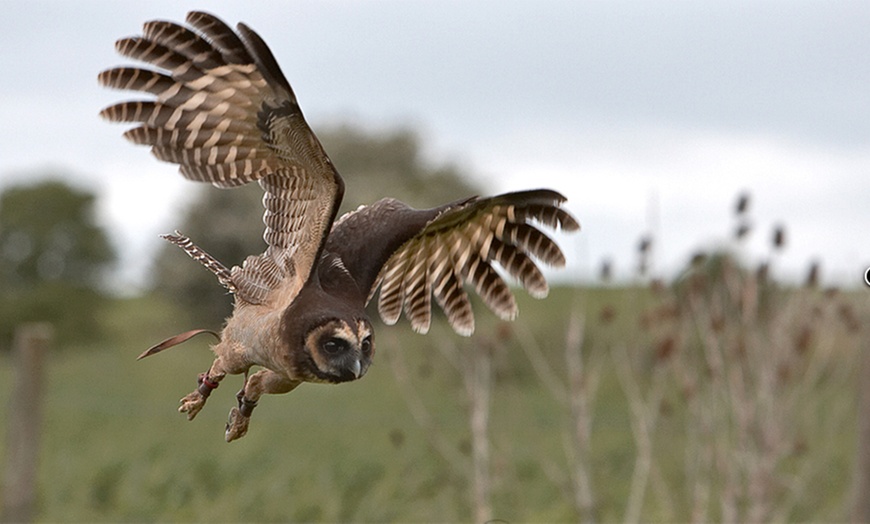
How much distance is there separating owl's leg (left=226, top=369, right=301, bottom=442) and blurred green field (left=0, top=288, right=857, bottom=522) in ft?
14.4

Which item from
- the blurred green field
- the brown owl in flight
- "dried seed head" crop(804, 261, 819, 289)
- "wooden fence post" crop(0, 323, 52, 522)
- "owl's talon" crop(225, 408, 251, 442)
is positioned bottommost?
the blurred green field

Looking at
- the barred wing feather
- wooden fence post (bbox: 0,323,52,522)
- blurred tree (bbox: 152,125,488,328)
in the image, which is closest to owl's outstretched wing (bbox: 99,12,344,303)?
the barred wing feather

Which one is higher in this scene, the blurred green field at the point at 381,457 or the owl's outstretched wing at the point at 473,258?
the owl's outstretched wing at the point at 473,258

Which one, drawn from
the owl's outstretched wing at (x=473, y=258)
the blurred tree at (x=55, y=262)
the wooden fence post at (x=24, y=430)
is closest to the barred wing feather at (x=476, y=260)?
the owl's outstretched wing at (x=473, y=258)

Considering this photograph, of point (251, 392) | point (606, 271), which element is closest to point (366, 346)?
point (251, 392)

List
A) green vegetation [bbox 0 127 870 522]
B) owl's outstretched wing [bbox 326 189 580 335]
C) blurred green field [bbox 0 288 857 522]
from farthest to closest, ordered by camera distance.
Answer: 1. blurred green field [bbox 0 288 857 522]
2. green vegetation [bbox 0 127 870 522]
3. owl's outstretched wing [bbox 326 189 580 335]

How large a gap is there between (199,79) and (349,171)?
101ft

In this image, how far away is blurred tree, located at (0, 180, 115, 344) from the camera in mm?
30438

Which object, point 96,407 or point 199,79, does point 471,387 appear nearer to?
point 199,79

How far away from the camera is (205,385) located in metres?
3.13

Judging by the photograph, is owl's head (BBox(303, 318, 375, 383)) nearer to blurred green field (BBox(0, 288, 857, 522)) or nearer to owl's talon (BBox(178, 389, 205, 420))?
owl's talon (BBox(178, 389, 205, 420))

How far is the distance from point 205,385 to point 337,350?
511 mm

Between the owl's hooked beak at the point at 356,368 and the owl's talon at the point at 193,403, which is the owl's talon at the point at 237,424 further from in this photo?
the owl's hooked beak at the point at 356,368

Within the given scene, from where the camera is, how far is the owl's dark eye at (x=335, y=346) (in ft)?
9.05
